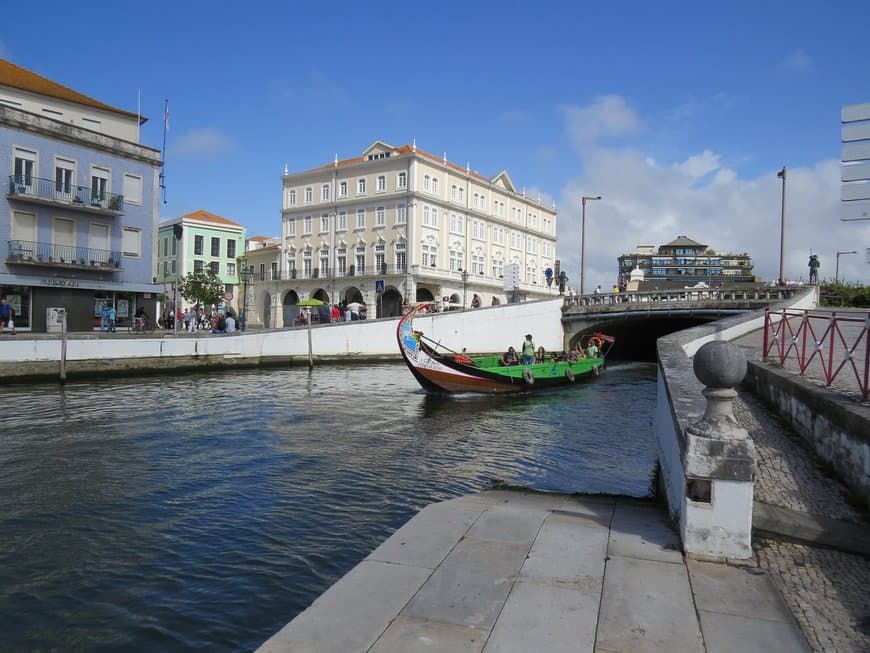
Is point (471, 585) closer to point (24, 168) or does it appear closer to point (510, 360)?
point (510, 360)

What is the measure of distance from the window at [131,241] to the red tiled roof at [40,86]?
7629mm

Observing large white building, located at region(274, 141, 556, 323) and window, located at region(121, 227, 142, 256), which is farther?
large white building, located at region(274, 141, 556, 323)

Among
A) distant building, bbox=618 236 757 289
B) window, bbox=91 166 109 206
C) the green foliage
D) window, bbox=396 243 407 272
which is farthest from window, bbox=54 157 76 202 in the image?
distant building, bbox=618 236 757 289

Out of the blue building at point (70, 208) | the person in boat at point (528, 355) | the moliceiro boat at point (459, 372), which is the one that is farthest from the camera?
the blue building at point (70, 208)

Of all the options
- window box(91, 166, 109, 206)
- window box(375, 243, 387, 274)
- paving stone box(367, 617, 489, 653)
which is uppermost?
window box(91, 166, 109, 206)

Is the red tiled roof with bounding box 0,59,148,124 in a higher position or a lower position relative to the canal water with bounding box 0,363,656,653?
higher

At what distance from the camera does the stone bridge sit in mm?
34344

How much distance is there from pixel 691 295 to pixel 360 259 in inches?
1194

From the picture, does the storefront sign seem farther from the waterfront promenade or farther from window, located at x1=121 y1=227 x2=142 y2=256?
the waterfront promenade

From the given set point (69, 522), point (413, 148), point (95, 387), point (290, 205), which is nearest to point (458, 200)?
point (413, 148)

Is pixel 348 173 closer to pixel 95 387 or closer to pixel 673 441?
pixel 95 387

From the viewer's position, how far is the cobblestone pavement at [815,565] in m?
3.68

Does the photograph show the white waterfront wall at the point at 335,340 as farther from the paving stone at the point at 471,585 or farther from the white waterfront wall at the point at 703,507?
the white waterfront wall at the point at 703,507

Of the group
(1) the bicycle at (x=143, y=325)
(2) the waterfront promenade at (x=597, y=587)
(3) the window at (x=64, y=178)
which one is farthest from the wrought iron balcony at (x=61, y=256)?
(2) the waterfront promenade at (x=597, y=587)
